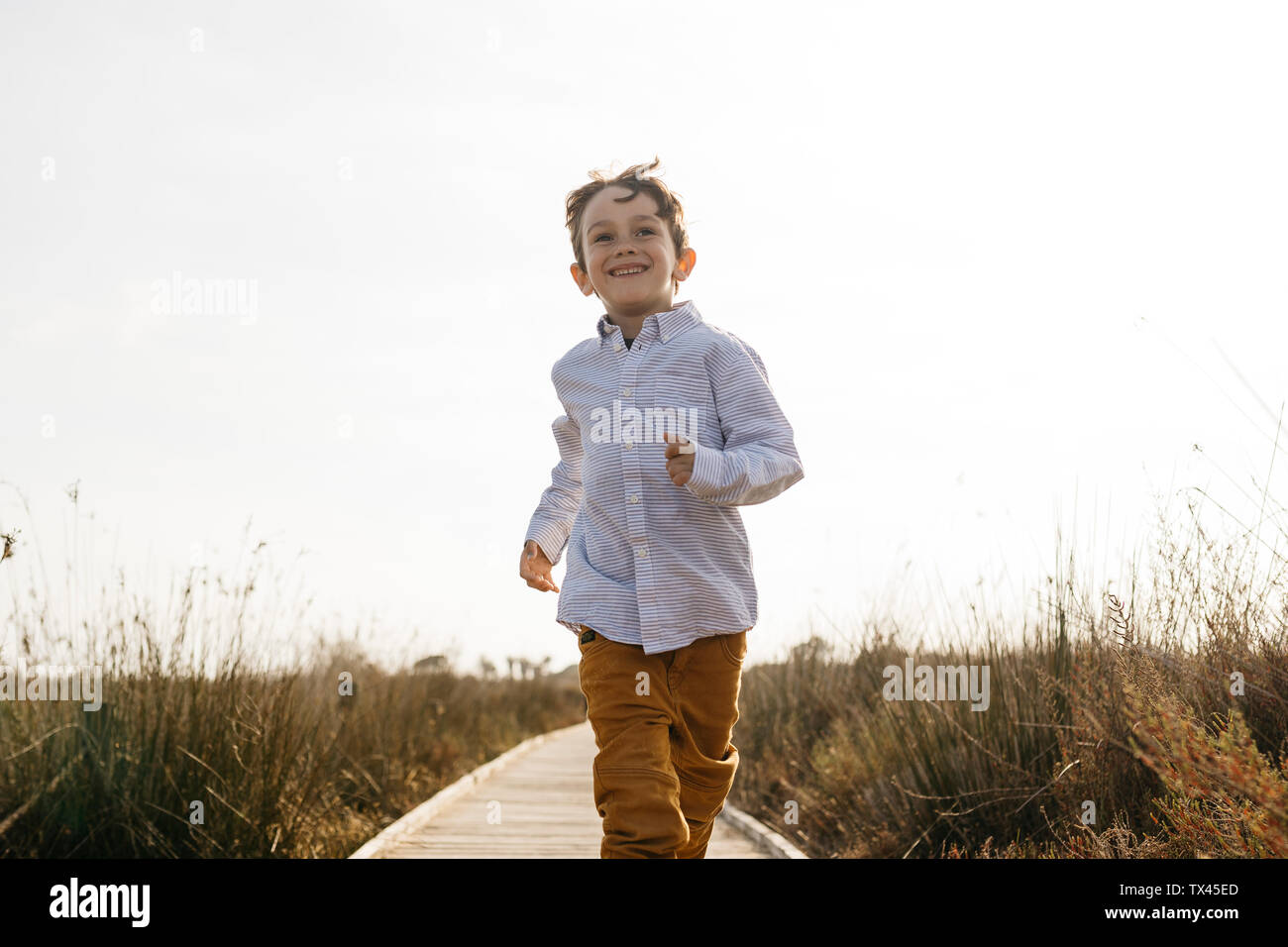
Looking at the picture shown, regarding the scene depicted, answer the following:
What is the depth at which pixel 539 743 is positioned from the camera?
16.3 meters

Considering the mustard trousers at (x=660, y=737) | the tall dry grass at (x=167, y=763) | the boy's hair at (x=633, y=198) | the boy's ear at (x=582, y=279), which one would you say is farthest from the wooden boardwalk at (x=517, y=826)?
the boy's hair at (x=633, y=198)

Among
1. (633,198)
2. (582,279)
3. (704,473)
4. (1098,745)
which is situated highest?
(633,198)

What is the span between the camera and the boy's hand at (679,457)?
2.54 meters

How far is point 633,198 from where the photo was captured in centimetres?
300

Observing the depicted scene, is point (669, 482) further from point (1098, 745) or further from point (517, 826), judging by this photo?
point (517, 826)

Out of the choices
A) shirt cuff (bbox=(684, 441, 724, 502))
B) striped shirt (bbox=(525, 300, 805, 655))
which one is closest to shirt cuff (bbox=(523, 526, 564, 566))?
striped shirt (bbox=(525, 300, 805, 655))

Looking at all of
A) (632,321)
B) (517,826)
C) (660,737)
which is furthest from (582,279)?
(517,826)

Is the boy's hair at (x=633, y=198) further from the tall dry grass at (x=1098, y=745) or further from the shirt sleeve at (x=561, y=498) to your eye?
the tall dry grass at (x=1098, y=745)

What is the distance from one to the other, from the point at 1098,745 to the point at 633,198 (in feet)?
8.22

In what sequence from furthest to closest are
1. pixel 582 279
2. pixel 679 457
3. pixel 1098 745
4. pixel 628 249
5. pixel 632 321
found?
pixel 1098 745 < pixel 582 279 < pixel 632 321 < pixel 628 249 < pixel 679 457

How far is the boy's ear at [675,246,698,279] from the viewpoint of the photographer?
322 cm

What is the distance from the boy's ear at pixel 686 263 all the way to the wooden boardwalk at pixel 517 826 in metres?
3.62

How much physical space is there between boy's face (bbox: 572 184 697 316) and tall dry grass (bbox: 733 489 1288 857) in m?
1.71
